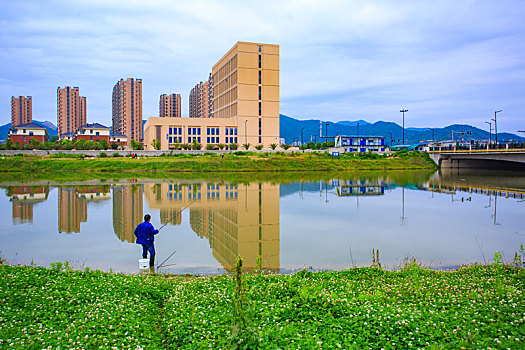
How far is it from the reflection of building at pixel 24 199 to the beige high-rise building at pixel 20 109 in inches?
5831

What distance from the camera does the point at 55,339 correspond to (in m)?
5.20

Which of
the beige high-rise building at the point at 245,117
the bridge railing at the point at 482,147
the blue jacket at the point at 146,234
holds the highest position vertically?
the beige high-rise building at the point at 245,117

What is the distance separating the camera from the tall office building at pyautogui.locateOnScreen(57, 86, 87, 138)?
141m

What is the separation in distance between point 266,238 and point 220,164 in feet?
144

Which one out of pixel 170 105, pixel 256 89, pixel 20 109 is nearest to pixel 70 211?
pixel 256 89

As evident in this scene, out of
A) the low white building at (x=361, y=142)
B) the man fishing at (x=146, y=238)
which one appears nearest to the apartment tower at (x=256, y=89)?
the low white building at (x=361, y=142)

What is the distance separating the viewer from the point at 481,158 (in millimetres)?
54094

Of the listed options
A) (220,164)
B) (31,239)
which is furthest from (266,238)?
(220,164)

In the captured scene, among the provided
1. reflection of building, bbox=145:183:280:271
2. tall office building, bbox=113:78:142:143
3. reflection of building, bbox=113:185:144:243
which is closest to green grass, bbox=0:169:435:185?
reflection of building, bbox=113:185:144:243

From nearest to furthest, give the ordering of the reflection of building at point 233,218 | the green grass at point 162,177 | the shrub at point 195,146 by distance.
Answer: the reflection of building at point 233,218, the green grass at point 162,177, the shrub at point 195,146

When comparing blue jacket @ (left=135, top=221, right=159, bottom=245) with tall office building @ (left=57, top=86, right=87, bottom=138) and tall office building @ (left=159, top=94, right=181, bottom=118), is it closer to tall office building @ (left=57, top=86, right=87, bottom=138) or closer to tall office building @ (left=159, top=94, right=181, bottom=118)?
tall office building @ (left=57, top=86, right=87, bottom=138)

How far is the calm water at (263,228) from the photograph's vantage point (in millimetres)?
11836

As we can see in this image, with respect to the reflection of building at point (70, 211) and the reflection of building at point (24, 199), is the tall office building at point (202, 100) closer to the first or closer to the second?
the reflection of building at point (24, 199)

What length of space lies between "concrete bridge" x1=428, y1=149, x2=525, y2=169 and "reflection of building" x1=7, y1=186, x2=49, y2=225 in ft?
168
